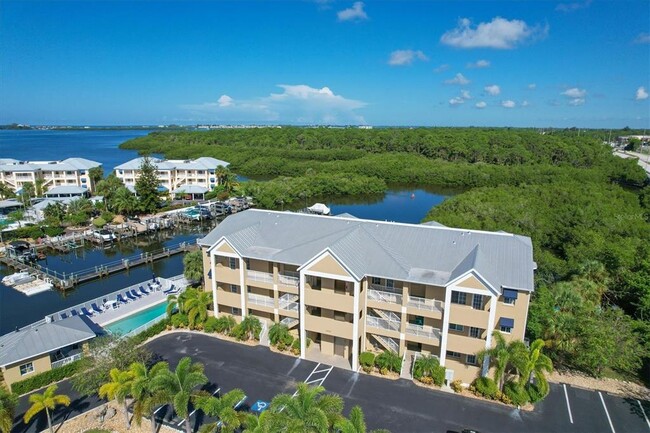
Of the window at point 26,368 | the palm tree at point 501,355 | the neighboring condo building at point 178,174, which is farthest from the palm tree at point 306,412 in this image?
the neighboring condo building at point 178,174

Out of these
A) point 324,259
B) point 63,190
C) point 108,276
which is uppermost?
point 324,259

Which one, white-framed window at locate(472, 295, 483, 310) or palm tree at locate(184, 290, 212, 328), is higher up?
white-framed window at locate(472, 295, 483, 310)

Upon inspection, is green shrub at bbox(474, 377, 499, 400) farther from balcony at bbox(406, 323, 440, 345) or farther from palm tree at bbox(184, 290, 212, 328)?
palm tree at bbox(184, 290, 212, 328)

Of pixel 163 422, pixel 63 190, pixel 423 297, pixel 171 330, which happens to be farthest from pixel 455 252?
pixel 63 190

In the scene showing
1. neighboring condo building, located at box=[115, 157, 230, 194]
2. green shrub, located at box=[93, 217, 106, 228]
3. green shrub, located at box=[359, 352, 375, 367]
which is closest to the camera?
green shrub, located at box=[359, 352, 375, 367]

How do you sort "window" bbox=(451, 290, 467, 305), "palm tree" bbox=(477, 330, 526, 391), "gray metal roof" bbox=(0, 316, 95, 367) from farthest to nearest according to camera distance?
"window" bbox=(451, 290, 467, 305)
"gray metal roof" bbox=(0, 316, 95, 367)
"palm tree" bbox=(477, 330, 526, 391)

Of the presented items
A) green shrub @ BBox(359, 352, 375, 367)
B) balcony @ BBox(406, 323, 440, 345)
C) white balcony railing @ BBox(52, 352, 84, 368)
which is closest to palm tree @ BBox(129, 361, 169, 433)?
white balcony railing @ BBox(52, 352, 84, 368)

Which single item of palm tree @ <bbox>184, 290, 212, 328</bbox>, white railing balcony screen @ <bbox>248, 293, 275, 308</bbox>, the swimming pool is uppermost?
white railing balcony screen @ <bbox>248, 293, 275, 308</bbox>

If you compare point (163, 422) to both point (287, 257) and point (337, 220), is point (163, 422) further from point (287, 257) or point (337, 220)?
point (337, 220)
